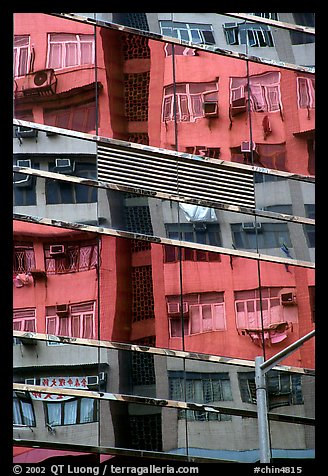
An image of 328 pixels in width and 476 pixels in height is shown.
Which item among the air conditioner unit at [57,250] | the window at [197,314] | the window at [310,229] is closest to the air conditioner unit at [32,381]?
the air conditioner unit at [57,250]

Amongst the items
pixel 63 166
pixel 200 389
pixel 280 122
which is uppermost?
pixel 280 122

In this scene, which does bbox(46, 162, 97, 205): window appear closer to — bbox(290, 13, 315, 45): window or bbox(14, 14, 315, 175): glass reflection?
bbox(14, 14, 315, 175): glass reflection

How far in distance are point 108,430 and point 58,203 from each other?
418 cm

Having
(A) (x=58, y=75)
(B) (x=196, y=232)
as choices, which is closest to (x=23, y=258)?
(B) (x=196, y=232)

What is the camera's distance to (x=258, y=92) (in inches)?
875

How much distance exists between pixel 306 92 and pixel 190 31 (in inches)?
105

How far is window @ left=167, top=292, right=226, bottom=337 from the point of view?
20.3 m

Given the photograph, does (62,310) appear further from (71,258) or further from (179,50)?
(179,50)

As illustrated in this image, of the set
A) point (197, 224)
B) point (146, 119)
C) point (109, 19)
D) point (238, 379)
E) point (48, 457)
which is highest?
point (109, 19)

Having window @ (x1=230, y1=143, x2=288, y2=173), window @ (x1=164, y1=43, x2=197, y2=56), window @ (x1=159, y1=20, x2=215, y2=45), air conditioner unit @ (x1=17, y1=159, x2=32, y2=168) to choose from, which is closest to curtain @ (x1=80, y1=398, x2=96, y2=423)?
air conditioner unit @ (x1=17, y1=159, x2=32, y2=168)

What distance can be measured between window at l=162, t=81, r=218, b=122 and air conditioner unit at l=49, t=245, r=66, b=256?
3376 millimetres

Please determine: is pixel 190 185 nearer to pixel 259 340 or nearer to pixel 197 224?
pixel 197 224
